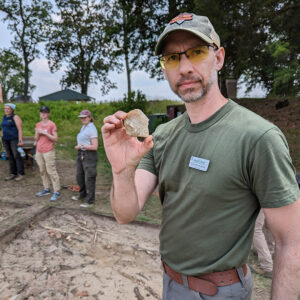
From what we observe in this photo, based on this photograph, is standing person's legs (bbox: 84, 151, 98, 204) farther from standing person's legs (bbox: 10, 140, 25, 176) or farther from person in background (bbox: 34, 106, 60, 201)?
standing person's legs (bbox: 10, 140, 25, 176)

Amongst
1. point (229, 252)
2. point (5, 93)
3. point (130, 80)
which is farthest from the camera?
point (5, 93)

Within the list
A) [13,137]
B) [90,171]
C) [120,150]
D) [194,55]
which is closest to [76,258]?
[90,171]

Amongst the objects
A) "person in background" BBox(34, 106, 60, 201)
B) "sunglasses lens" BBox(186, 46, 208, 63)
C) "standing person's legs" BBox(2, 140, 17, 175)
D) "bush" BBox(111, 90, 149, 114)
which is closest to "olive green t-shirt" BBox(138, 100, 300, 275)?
"sunglasses lens" BBox(186, 46, 208, 63)

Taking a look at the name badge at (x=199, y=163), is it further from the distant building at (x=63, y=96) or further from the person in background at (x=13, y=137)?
the distant building at (x=63, y=96)

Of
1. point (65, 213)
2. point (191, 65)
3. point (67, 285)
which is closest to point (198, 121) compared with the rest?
point (191, 65)

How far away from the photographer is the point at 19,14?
83.4 feet

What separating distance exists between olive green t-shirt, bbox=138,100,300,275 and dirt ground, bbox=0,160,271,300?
2072 millimetres

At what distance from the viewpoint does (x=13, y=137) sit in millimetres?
7441

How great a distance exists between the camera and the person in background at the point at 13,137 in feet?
23.7

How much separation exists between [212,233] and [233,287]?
0.95 ft

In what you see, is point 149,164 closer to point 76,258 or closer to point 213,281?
point 213,281

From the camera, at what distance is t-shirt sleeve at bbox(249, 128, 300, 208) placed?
1078 millimetres

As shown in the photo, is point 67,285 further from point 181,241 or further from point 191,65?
point 191,65

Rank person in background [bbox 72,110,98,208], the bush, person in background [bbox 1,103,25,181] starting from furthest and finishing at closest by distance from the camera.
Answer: the bush
person in background [bbox 1,103,25,181]
person in background [bbox 72,110,98,208]
